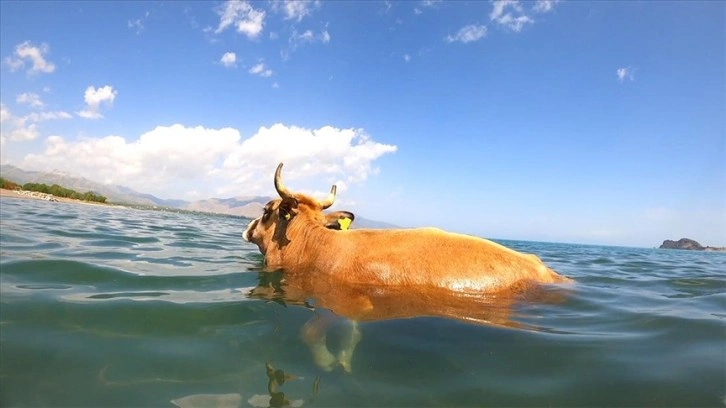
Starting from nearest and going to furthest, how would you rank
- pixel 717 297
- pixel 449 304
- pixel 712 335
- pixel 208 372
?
pixel 208 372 → pixel 712 335 → pixel 449 304 → pixel 717 297

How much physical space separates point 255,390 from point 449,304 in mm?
3098

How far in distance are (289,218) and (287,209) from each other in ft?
0.67

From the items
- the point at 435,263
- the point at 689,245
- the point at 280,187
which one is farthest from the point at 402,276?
the point at 689,245

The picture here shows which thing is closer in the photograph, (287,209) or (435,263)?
(435,263)

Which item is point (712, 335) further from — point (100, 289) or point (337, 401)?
point (100, 289)

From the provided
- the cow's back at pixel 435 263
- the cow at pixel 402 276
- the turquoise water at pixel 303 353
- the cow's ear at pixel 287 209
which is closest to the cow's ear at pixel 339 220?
the cow at pixel 402 276

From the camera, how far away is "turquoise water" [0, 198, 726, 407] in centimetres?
289

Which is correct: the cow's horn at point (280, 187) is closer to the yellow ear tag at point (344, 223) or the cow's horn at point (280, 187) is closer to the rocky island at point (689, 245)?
the yellow ear tag at point (344, 223)

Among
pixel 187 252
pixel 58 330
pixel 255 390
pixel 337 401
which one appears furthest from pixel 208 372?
pixel 187 252

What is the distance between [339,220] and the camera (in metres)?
8.41

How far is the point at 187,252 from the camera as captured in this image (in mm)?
10508

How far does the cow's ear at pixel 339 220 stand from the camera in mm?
8352

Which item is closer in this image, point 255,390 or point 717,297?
point 255,390

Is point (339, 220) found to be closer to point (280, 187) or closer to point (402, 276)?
point (280, 187)
